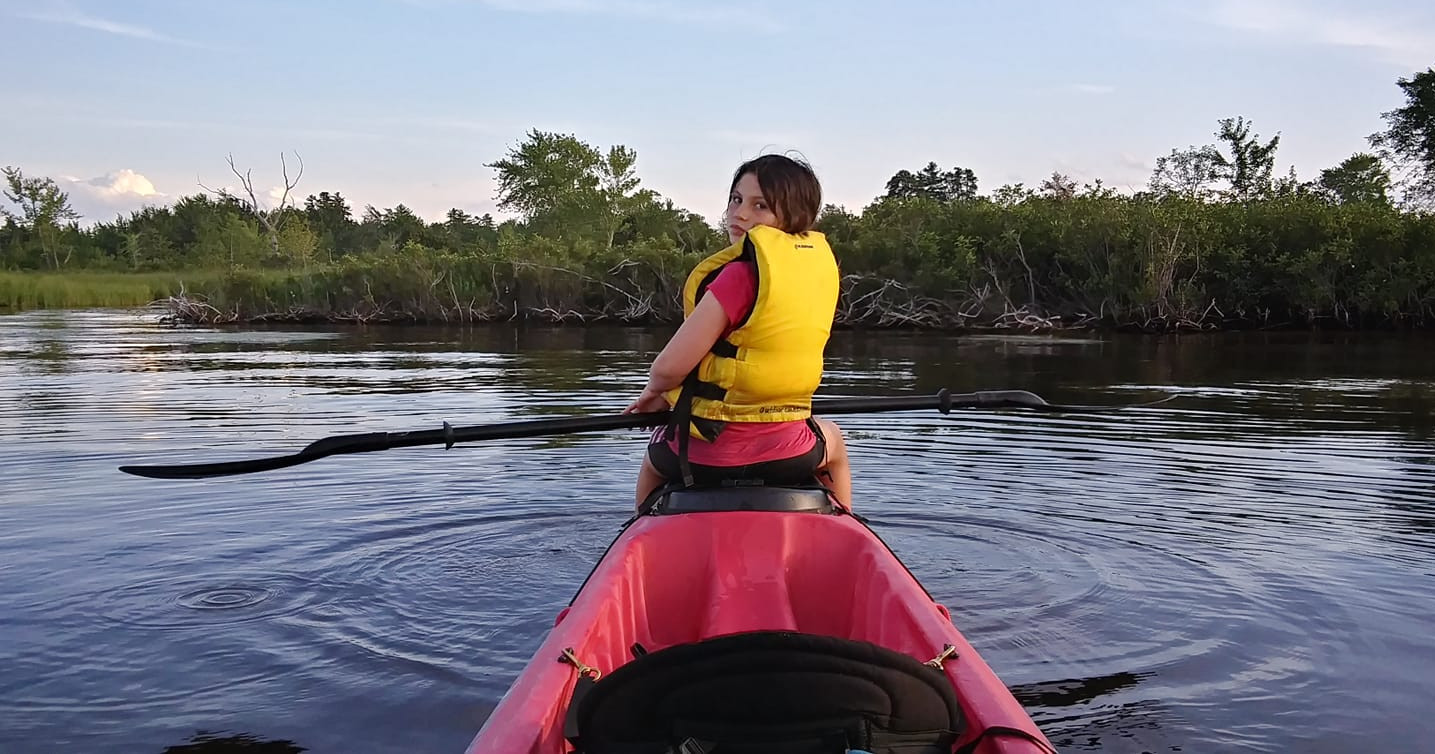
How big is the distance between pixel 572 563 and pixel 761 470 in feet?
5.58

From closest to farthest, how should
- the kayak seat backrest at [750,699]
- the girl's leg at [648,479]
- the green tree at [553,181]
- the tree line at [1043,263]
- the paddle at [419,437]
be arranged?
the kayak seat backrest at [750,699] → the paddle at [419,437] → the girl's leg at [648,479] → the tree line at [1043,263] → the green tree at [553,181]

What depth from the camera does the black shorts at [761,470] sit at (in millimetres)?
3625

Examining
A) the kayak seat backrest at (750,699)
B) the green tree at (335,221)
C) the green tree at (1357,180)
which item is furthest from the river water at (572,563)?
the green tree at (335,221)

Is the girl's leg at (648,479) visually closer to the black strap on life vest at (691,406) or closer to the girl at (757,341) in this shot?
the girl at (757,341)

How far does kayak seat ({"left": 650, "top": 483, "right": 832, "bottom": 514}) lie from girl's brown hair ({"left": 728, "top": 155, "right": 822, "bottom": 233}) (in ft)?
2.77

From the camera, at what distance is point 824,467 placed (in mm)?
3990

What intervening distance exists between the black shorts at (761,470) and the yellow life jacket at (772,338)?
0.45 ft

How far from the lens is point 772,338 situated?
3539mm

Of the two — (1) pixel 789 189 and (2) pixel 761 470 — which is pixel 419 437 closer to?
(2) pixel 761 470

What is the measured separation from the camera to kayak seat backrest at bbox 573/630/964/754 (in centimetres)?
195

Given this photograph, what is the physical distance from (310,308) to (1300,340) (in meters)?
26.0

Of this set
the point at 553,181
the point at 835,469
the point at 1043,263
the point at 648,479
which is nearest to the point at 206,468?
the point at 648,479

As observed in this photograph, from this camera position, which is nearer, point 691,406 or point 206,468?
point 691,406

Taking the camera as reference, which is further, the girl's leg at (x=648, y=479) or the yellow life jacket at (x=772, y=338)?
the girl's leg at (x=648, y=479)
